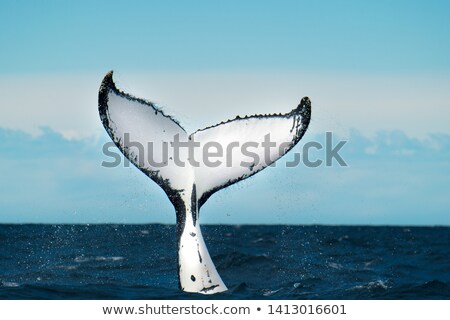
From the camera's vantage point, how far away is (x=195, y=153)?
8.28m

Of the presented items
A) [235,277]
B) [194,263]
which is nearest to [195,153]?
[194,263]

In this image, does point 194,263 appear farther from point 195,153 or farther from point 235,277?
point 235,277

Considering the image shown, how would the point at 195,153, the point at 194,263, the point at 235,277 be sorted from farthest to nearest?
1. the point at 235,277
2. the point at 195,153
3. the point at 194,263

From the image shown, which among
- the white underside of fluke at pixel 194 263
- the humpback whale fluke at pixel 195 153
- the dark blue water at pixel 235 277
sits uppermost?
the humpback whale fluke at pixel 195 153

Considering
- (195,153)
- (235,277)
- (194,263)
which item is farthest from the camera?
(235,277)

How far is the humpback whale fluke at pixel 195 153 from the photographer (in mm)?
7762

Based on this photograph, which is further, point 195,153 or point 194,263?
point 195,153

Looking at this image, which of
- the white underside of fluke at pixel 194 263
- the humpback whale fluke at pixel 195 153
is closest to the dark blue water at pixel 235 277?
the white underside of fluke at pixel 194 263

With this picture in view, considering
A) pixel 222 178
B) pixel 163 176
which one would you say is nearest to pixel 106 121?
pixel 163 176

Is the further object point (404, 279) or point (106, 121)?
point (404, 279)

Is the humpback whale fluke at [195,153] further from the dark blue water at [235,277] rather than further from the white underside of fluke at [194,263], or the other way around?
the dark blue water at [235,277]

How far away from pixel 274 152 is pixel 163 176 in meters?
1.21
